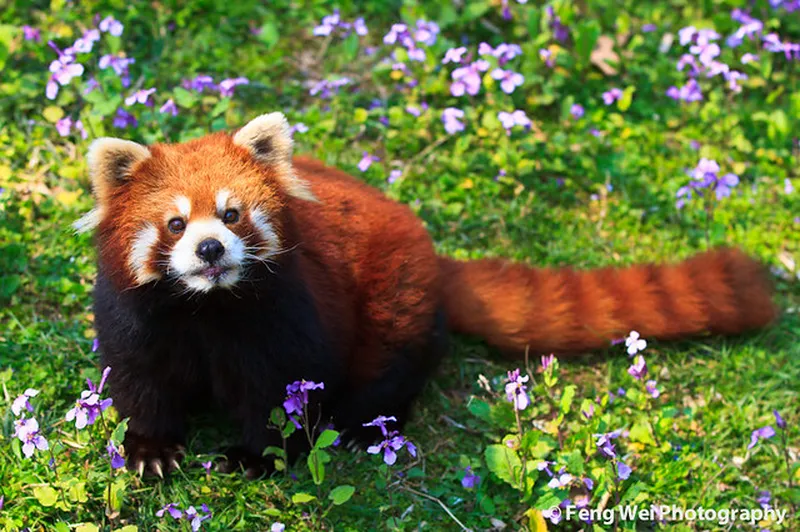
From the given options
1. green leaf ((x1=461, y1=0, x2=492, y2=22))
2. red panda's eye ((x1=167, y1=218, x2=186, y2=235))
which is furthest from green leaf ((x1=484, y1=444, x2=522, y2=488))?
green leaf ((x1=461, y1=0, x2=492, y2=22))

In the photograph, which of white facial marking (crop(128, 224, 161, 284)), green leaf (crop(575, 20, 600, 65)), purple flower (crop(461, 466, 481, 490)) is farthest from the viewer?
green leaf (crop(575, 20, 600, 65))

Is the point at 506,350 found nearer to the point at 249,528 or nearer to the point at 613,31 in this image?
the point at 249,528

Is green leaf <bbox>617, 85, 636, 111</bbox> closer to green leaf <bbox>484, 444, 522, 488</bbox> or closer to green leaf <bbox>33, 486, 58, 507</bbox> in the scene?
green leaf <bbox>484, 444, 522, 488</bbox>

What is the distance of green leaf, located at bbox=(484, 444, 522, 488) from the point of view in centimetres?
325

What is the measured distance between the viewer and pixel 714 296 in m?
3.97

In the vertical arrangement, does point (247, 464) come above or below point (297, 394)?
below

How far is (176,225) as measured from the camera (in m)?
2.88

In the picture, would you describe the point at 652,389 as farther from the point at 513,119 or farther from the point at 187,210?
the point at 187,210

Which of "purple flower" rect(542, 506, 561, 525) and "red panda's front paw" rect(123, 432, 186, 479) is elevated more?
"red panda's front paw" rect(123, 432, 186, 479)

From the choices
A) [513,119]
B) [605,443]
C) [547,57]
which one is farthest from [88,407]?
[547,57]

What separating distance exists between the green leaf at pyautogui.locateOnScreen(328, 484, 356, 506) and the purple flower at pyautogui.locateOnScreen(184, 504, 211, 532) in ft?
1.32

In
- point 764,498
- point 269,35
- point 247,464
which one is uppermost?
point 269,35

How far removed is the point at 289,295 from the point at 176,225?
0.47 metres

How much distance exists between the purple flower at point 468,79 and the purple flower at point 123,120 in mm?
1544
